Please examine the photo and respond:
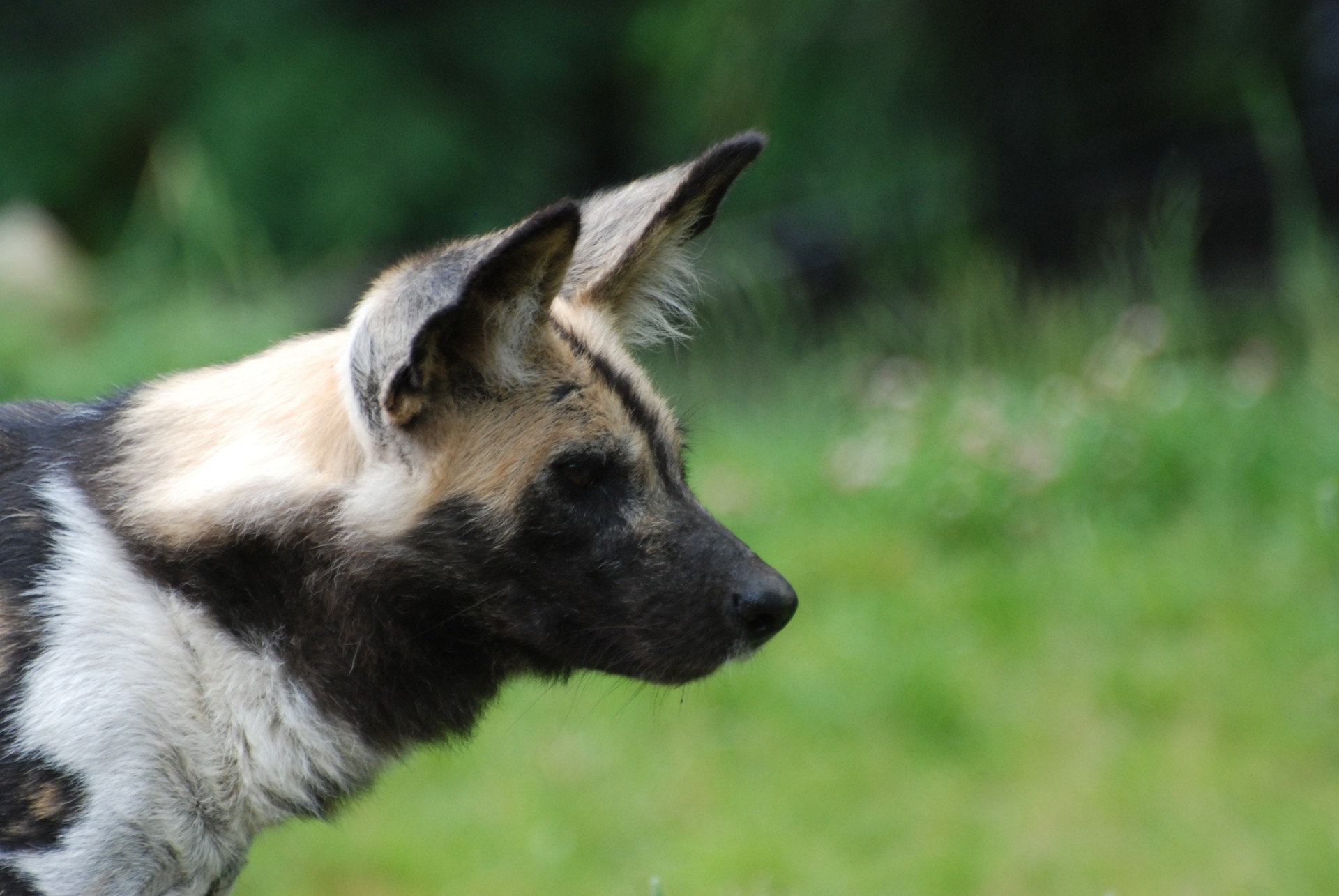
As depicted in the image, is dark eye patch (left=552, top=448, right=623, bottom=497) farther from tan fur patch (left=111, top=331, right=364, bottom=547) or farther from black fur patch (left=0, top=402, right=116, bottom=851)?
black fur patch (left=0, top=402, right=116, bottom=851)

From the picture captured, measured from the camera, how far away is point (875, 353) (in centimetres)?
634

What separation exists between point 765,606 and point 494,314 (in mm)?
624

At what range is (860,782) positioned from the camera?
3.72m

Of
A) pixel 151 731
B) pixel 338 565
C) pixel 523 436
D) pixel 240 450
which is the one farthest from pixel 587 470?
pixel 151 731

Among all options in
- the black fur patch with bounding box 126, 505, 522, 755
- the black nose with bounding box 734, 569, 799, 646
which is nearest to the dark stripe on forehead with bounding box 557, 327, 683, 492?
the black nose with bounding box 734, 569, 799, 646

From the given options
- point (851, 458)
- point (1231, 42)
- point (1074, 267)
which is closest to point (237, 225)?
point (851, 458)

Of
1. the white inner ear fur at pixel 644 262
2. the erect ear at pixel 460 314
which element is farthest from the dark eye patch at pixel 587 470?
the white inner ear fur at pixel 644 262

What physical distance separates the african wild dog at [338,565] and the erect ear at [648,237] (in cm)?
28

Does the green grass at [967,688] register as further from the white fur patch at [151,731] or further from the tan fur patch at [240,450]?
the tan fur patch at [240,450]

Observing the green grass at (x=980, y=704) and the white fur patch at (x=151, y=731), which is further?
the green grass at (x=980, y=704)

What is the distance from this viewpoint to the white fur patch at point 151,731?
187 centimetres

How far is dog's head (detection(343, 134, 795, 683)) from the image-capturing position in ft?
6.73

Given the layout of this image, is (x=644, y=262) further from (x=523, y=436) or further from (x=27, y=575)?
(x=27, y=575)

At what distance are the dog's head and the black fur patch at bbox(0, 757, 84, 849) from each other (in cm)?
54
